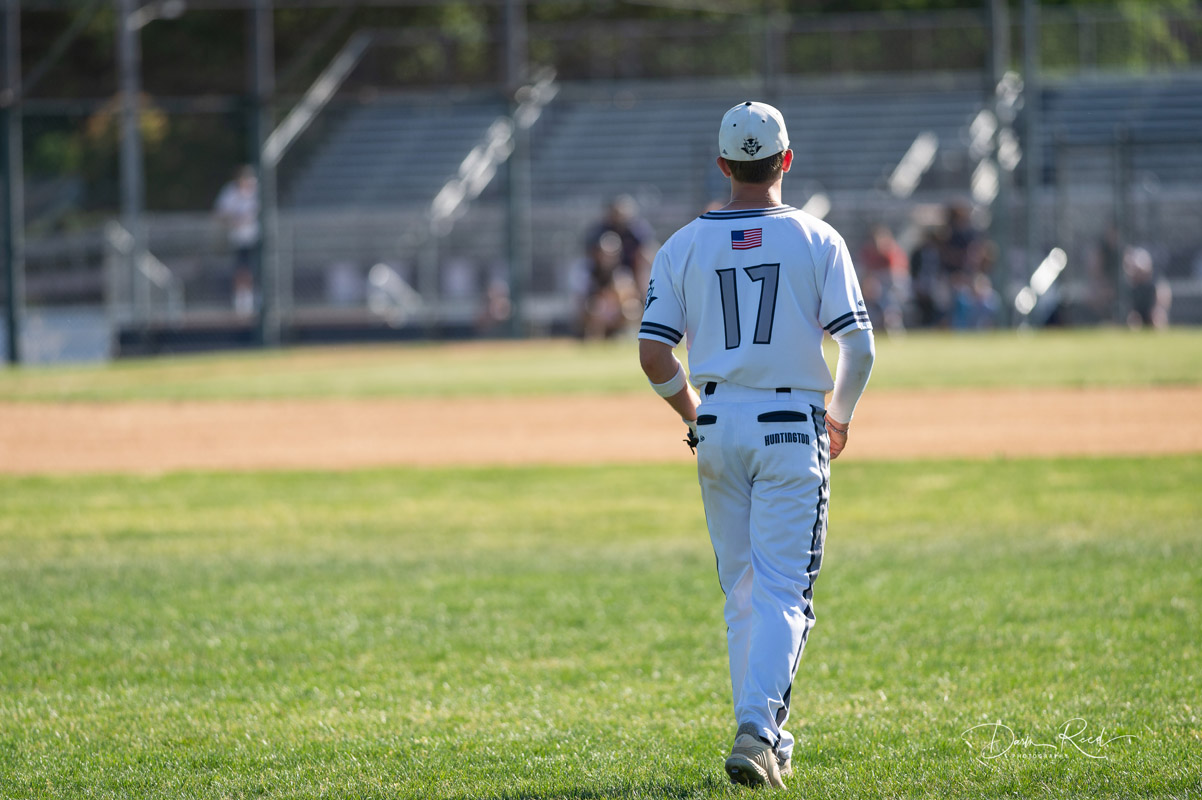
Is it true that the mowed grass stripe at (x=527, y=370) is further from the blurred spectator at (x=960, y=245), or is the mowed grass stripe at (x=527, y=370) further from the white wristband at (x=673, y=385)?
the white wristband at (x=673, y=385)

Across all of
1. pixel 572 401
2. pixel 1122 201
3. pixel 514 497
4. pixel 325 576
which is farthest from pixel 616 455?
pixel 1122 201

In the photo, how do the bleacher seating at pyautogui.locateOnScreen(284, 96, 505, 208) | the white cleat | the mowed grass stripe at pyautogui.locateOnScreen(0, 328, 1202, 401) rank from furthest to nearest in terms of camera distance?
1. the bleacher seating at pyautogui.locateOnScreen(284, 96, 505, 208)
2. the mowed grass stripe at pyautogui.locateOnScreen(0, 328, 1202, 401)
3. the white cleat

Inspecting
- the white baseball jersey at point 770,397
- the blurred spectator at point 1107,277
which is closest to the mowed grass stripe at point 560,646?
the white baseball jersey at point 770,397

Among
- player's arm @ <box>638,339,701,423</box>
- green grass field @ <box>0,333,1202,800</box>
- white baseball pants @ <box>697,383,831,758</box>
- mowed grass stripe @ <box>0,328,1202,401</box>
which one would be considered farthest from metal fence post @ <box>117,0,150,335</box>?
white baseball pants @ <box>697,383,831,758</box>

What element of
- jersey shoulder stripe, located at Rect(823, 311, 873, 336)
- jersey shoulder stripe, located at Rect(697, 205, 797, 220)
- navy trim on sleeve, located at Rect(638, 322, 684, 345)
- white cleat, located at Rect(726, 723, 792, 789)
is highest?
jersey shoulder stripe, located at Rect(697, 205, 797, 220)

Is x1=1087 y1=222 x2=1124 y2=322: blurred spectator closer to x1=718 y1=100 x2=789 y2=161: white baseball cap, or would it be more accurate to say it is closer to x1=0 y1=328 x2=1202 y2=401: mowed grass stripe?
x1=0 y1=328 x2=1202 y2=401: mowed grass stripe

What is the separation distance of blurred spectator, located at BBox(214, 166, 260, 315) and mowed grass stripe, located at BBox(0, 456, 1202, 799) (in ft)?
51.3

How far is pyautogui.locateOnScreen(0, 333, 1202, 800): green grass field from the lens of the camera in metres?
4.22

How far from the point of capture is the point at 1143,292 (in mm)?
23922

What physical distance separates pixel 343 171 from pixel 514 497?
2446 cm

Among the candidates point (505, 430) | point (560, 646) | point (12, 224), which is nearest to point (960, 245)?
point (505, 430)

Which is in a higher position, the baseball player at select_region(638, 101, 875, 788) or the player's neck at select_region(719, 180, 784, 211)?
the player's neck at select_region(719, 180, 784, 211)

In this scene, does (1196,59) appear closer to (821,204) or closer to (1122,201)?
(1122,201)

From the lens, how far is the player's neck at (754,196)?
4.00 metres
